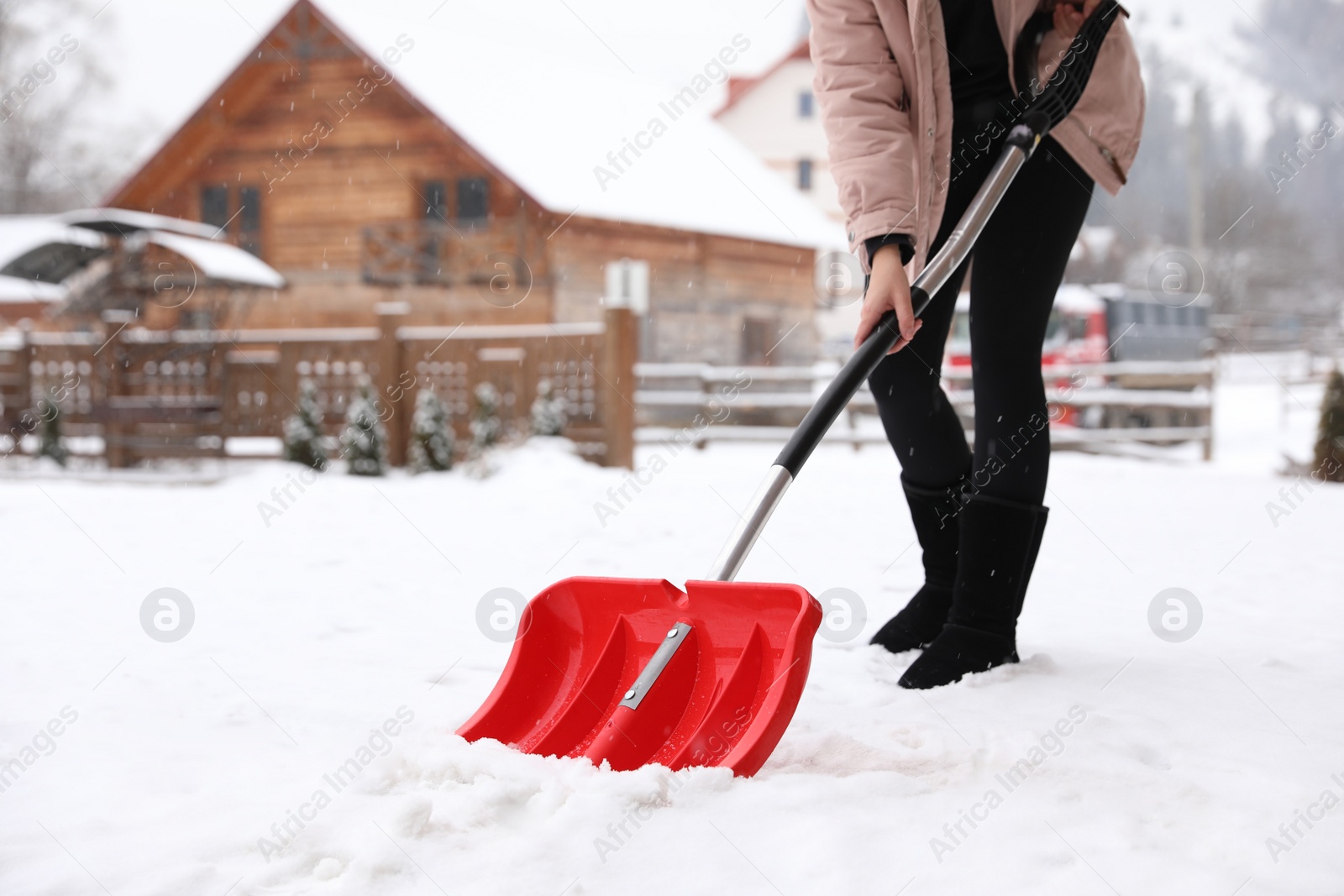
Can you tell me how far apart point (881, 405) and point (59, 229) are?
29.8 ft

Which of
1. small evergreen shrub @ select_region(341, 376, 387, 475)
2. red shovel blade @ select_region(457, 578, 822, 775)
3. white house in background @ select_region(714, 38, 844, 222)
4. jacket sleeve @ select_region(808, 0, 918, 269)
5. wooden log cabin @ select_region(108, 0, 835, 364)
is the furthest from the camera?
white house in background @ select_region(714, 38, 844, 222)

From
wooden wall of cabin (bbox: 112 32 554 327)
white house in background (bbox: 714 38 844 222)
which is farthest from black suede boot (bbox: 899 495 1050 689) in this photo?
white house in background (bbox: 714 38 844 222)

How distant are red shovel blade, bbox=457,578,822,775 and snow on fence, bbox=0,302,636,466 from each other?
17.5 feet

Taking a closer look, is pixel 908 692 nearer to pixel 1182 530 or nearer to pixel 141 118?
pixel 1182 530

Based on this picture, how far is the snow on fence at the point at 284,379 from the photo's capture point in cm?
718

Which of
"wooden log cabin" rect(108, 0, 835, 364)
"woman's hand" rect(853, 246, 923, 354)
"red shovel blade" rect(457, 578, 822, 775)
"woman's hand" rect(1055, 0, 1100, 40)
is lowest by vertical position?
"red shovel blade" rect(457, 578, 822, 775)

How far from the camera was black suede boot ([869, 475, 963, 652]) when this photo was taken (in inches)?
82.4

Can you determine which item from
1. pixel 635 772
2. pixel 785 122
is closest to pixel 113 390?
pixel 635 772

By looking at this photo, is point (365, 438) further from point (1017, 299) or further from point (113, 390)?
point (1017, 299)

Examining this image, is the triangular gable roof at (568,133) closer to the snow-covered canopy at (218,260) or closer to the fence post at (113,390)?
the snow-covered canopy at (218,260)

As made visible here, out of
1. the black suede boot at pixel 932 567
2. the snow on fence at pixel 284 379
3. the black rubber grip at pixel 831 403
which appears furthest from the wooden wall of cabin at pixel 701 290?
the black rubber grip at pixel 831 403

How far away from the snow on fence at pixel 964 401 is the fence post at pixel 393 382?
1962 mm

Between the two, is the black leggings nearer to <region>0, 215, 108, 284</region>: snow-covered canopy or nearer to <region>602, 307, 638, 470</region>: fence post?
<region>602, 307, 638, 470</region>: fence post

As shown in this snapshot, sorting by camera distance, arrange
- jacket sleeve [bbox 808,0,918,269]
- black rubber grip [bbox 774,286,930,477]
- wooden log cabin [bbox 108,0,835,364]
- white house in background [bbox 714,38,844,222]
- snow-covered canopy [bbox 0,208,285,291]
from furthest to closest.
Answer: white house in background [bbox 714,38,844,222], wooden log cabin [bbox 108,0,835,364], snow-covered canopy [bbox 0,208,285,291], jacket sleeve [bbox 808,0,918,269], black rubber grip [bbox 774,286,930,477]
